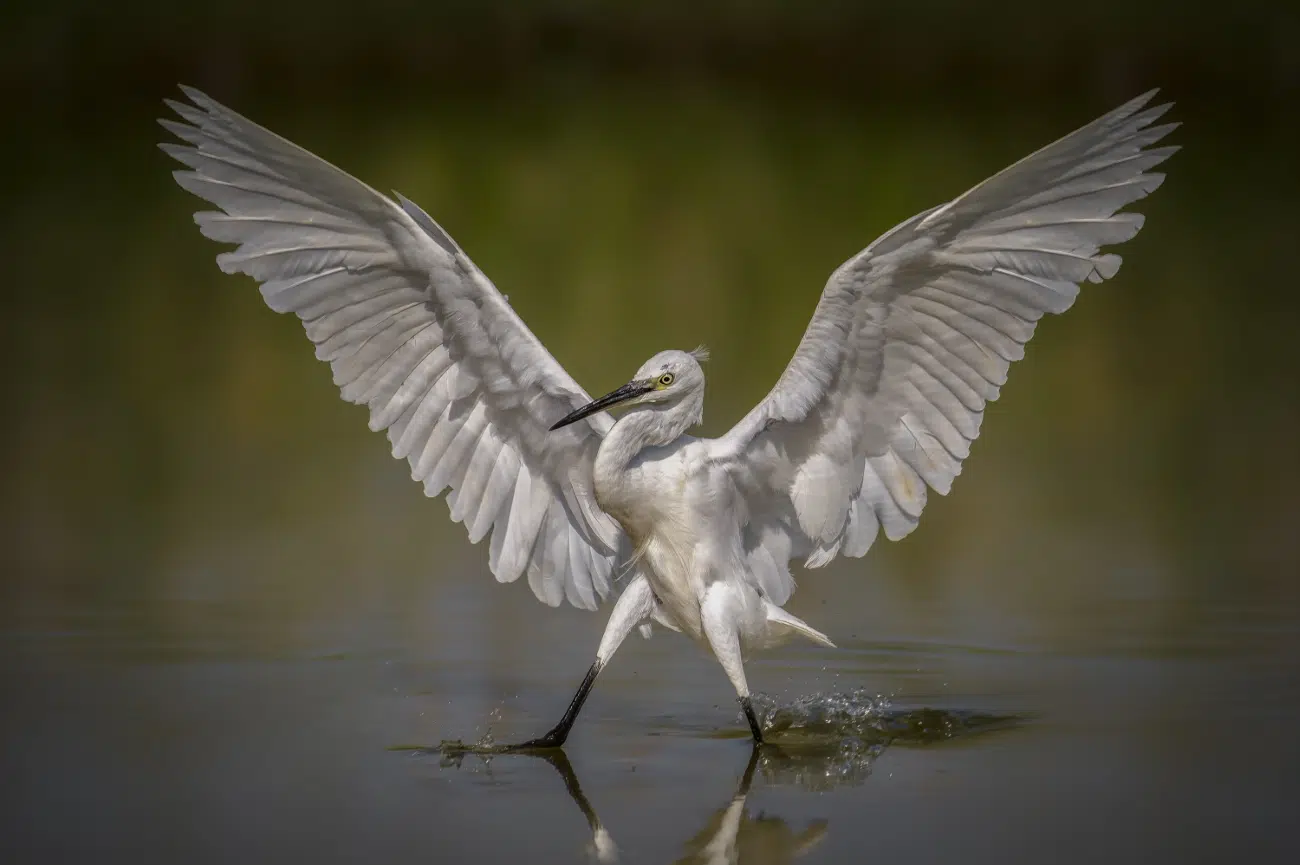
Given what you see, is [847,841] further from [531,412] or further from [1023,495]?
[1023,495]

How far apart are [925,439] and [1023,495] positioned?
3943mm

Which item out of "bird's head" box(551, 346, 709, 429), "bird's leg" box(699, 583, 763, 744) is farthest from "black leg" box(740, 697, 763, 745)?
"bird's head" box(551, 346, 709, 429)

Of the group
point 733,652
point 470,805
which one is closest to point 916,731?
point 733,652

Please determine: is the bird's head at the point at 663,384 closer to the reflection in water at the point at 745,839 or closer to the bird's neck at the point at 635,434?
the bird's neck at the point at 635,434

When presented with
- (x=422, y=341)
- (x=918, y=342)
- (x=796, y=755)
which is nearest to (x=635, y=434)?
(x=422, y=341)

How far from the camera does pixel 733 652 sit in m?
7.22

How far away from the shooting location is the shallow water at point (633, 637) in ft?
21.0

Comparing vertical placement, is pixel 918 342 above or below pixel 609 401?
above

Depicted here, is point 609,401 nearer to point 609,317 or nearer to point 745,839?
point 745,839

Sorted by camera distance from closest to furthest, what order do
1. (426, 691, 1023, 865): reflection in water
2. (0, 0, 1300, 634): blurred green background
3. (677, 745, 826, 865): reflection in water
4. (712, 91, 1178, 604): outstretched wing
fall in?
1. (677, 745, 826, 865): reflection in water
2. (426, 691, 1023, 865): reflection in water
3. (712, 91, 1178, 604): outstretched wing
4. (0, 0, 1300, 634): blurred green background

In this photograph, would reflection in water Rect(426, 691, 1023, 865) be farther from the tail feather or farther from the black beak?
the black beak

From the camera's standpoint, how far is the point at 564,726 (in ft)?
23.6

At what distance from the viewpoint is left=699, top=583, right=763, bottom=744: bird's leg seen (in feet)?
23.4

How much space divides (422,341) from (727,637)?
163cm
